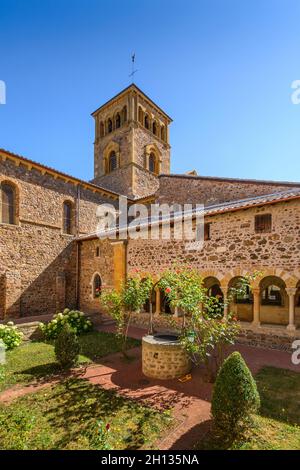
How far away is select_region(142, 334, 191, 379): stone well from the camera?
21.8ft

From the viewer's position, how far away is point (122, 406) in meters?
5.15

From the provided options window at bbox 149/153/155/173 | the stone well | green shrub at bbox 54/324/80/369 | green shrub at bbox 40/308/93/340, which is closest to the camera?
the stone well

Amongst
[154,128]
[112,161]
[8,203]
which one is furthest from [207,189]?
[154,128]

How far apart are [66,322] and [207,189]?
1093 centimetres

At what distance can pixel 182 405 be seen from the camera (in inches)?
206

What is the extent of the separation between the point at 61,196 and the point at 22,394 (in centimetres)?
1229

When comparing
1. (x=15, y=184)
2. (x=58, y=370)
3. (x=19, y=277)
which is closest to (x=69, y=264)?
(x=19, y=277)

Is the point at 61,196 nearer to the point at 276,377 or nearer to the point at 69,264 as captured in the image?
the point at 69,264

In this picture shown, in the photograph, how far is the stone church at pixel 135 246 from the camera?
351 inches

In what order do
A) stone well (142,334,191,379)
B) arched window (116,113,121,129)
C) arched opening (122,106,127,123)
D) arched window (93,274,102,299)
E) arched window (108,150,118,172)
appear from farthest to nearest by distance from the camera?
arched window (116,113,121,129), arched window (108,150,118,172), arched opening (122,106,127,123), arched window (93,274,102,299), stone well (142,334,191,379)

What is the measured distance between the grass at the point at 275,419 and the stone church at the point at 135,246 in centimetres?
277

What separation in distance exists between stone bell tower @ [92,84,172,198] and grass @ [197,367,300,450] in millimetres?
18069

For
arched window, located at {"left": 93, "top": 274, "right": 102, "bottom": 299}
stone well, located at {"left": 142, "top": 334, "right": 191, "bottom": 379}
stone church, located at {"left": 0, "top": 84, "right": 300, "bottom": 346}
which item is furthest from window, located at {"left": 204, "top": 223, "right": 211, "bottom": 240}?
arched window, located at {"left": 93, "top": 274, "right": 102, "bottom": 299}

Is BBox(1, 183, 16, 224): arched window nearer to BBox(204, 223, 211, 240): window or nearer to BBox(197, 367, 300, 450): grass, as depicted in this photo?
BBox(204, 223, 211, 240): window
